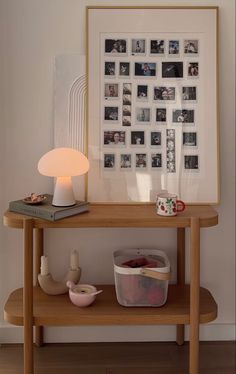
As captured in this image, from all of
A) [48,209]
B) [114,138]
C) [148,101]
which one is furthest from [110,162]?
[48,209]

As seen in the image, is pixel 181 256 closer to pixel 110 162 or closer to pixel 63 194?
pixel 110 162

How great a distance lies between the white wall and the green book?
0.29m

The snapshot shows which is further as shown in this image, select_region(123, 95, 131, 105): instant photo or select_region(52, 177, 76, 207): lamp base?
select_region(123, 95, 131, 105): instant photo

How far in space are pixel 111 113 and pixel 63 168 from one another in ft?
1.36

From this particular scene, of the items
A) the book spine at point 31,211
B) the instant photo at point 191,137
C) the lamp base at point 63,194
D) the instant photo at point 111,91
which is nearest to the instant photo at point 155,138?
the instant photo at point 191,137

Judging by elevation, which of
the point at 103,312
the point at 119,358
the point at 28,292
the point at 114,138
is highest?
the point at 114,138

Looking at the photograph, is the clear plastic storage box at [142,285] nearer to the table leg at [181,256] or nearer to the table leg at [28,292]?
the table leg at [181,256]

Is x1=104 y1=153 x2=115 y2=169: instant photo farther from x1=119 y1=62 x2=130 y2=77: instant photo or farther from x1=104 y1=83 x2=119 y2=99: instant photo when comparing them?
x1=119 y1=62 x2=130 y2=77: instant photo

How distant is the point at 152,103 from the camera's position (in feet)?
7.07

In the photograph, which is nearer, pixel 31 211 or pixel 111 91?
pixel 31 211

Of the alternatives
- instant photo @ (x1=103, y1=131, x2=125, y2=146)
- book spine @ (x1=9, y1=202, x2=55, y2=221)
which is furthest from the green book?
instant photo @ (x1=103, y1=131, x2=125, y2=146)

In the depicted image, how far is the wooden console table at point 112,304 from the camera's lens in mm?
1850

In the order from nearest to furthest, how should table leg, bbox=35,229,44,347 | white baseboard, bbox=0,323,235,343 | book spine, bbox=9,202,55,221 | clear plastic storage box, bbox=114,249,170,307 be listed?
book spine, bbox=9,202,55,221 → clear plastic storage box, bbox=114,249,170,307 → table leg, bbox=35,229,44,347 → white baseboard, bbox=0,323,235,343

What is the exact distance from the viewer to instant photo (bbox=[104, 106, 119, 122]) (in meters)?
2.15
